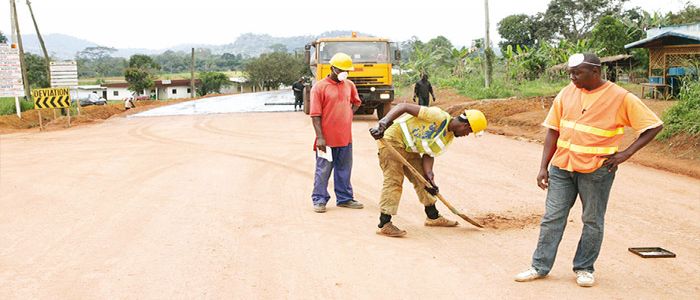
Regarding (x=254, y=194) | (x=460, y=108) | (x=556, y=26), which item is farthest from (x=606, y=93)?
(x=556, y=26)

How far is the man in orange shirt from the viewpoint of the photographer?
4.43m

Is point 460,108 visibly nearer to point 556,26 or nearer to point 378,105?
point 378,105

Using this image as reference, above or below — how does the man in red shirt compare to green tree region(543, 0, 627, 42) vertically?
below

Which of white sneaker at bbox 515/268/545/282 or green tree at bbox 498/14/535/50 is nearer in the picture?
white sneaker at bbox 515/268/545/282

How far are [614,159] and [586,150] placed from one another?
0.19 metres

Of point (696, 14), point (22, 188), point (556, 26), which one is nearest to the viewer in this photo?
point (22, 188)

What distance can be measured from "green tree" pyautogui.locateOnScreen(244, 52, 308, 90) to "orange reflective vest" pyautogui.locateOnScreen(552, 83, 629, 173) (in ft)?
268

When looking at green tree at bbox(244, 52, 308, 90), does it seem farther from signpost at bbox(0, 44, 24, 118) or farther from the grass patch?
signpost at bbox(0, 44, 24, 118)

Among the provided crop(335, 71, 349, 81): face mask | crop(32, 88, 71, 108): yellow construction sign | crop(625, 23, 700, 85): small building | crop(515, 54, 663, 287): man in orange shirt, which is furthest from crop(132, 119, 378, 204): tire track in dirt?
crop(625, 23, 700, 85): small building

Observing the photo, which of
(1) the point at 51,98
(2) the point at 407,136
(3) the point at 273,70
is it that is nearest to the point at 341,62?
(2) the point at 407,136

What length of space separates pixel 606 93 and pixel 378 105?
16.9 m

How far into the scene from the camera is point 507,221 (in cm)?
687

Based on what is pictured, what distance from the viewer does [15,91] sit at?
74.8 feet

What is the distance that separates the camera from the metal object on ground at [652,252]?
17.8ft
